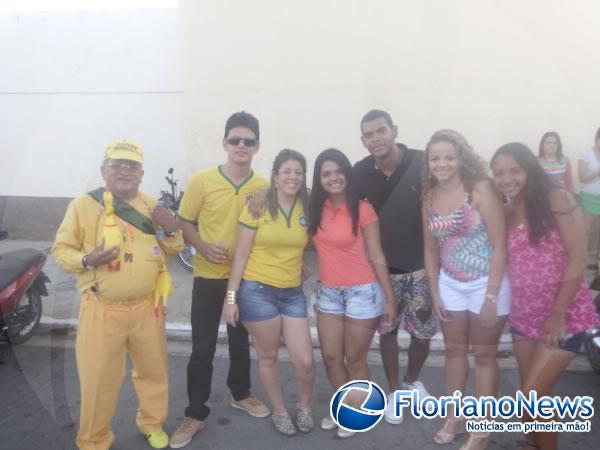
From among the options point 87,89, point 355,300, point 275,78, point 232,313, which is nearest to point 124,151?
point 232,313

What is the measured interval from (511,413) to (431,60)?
4.51 metres

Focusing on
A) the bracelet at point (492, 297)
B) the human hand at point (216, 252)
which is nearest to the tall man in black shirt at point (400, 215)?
the bracelet at point (492, 297)

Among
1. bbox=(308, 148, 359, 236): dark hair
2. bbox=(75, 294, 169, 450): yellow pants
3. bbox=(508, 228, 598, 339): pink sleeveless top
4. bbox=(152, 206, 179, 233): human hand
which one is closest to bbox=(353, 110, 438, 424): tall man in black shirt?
bbox=(308, 148, 359, 236): dark hair

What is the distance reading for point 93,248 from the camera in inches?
101

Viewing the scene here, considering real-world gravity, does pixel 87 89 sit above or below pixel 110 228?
above

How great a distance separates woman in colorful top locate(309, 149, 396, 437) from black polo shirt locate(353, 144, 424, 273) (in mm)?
179

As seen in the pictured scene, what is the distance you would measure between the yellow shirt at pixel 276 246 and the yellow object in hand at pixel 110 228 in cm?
66

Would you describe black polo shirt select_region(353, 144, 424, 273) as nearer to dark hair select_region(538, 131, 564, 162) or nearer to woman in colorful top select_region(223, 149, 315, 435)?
woman in colorful top select_region(223, 149, 315, 435)

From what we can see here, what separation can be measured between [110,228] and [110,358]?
695 millimetres

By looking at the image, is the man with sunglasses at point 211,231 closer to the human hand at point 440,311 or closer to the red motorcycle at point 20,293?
the human hand at point 440,311

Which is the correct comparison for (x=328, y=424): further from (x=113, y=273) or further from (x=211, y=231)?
(x=113, y=273)

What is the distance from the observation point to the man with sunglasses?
290 cm

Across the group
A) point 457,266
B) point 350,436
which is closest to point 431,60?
point 457,266

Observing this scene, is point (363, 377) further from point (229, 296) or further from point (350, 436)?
point (229, 296)
